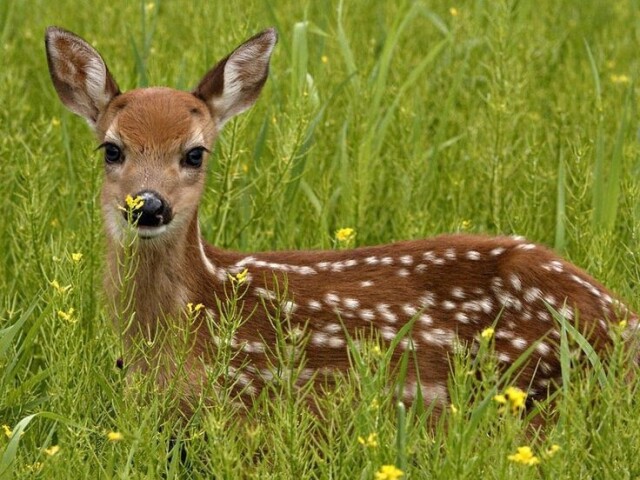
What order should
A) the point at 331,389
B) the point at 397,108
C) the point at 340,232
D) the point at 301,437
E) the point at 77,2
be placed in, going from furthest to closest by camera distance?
the point at 77,2, the point at 397,108, the point at 340,232, the point at 331,389, the point at 301,437

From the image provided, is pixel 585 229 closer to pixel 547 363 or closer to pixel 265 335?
pixel 547 363

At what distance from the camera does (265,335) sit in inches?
195

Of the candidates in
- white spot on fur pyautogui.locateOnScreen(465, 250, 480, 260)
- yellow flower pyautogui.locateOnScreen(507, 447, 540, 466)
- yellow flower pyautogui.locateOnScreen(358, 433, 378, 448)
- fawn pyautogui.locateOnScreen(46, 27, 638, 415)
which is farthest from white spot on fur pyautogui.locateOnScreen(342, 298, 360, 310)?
yellow flower pyautogui.locateOnScreen(507, 447, 540, 466)

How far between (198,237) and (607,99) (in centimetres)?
261

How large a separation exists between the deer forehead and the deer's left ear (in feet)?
0.62

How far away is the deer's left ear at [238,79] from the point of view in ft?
17.5

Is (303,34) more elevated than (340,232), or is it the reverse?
(303,34)

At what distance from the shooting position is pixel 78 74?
540 centimetres

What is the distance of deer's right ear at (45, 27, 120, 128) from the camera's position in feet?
17.4

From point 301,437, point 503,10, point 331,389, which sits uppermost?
point 503,10

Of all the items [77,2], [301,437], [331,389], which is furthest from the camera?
[77,2]

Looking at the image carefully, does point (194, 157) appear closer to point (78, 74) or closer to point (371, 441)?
point (78, 74)

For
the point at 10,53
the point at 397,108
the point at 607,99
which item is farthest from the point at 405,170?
the point at 10,53

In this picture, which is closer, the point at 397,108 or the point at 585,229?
the point at 585,229
